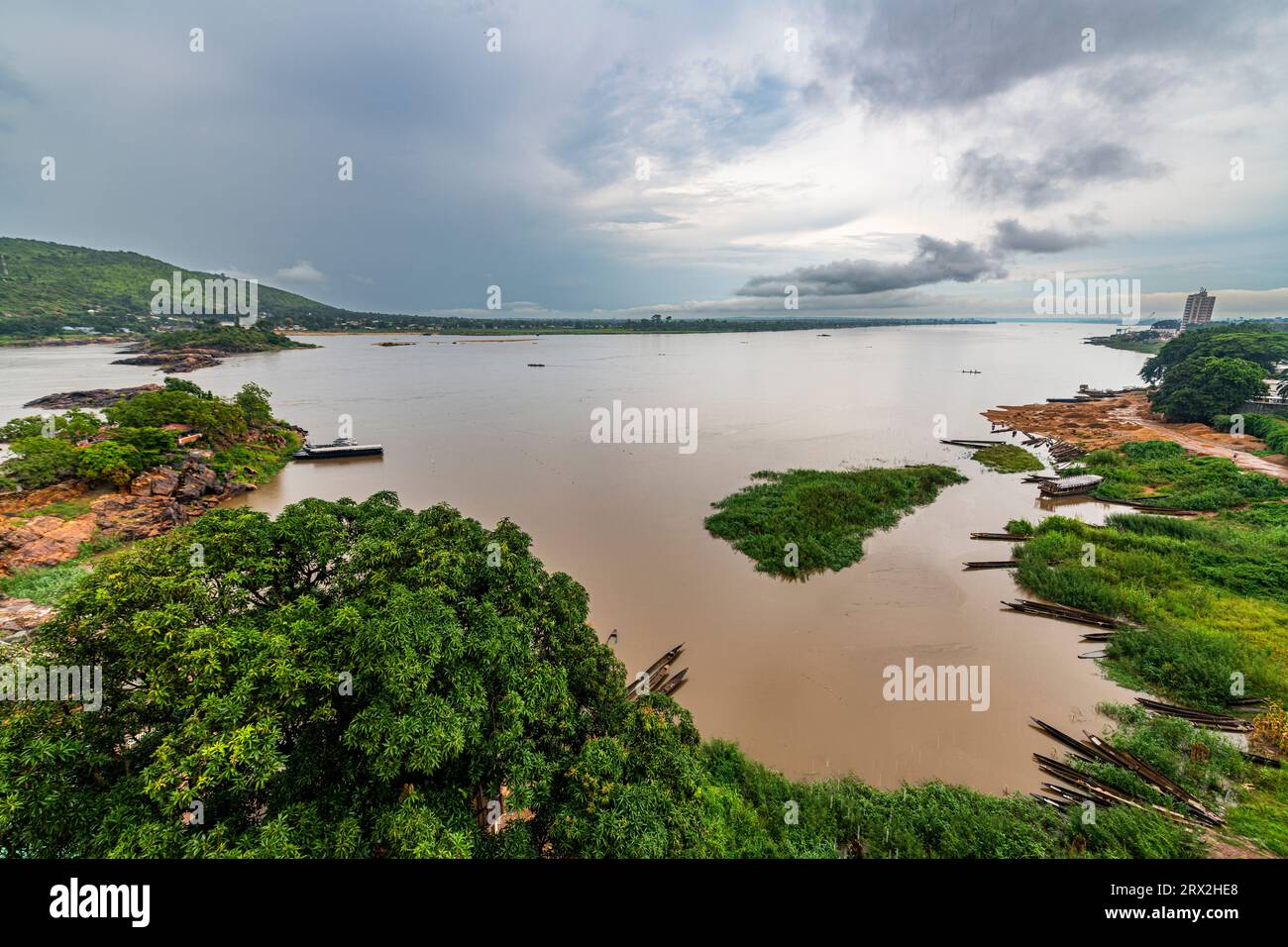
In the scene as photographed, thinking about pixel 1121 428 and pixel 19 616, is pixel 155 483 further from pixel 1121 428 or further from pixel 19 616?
pixel 1121 428

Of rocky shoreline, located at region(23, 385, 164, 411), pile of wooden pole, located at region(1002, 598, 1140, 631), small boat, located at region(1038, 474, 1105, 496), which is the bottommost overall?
pile of wooden pole, located at region(1002, 598, 1140, 631)

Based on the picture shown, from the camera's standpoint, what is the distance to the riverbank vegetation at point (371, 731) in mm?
4270

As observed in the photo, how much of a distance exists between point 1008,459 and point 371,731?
121ft

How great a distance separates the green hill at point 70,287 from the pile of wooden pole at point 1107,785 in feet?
467

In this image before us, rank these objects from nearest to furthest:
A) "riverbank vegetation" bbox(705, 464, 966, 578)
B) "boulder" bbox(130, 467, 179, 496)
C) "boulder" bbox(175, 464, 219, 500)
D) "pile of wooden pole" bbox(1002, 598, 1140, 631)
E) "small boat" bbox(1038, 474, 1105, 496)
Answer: "pile of wooden pole" bbox(1002, 598, 1140, 631) → "riverbank vegetation" bbox(705, 464, 966, 578) → "boulder" bbox(130, 467, 179, 496) → "boulder" bbox(175, 464, 219, 500) → "small boat" bbox(1038, 474, 1105, 496)

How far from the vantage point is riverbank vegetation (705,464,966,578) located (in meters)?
18.0

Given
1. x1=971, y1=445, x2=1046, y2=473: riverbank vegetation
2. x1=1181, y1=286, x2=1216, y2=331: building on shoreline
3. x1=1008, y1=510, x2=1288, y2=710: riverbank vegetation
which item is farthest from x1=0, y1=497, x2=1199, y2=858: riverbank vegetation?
x1=1181, y1=286, x2=1216, y2=331: building on shoreline

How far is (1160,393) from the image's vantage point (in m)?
42.6

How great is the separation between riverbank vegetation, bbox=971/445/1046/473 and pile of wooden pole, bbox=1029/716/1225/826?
77.1 ft

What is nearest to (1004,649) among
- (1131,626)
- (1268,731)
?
(1131,626)

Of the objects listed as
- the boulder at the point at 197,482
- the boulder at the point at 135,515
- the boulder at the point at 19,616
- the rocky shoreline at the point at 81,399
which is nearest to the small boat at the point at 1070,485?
the boulder at the point at 19,616

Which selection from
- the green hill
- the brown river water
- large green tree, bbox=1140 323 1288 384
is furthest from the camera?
the green hill

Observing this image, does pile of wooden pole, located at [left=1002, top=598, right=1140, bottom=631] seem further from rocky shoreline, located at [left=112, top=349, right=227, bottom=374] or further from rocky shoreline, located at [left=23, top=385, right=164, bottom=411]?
rocky shoreline, located at [left=112, top=349, right=227, bottom=374]

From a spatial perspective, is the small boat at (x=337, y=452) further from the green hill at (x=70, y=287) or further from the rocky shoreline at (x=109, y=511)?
the green hill at (x=70, y=287)
